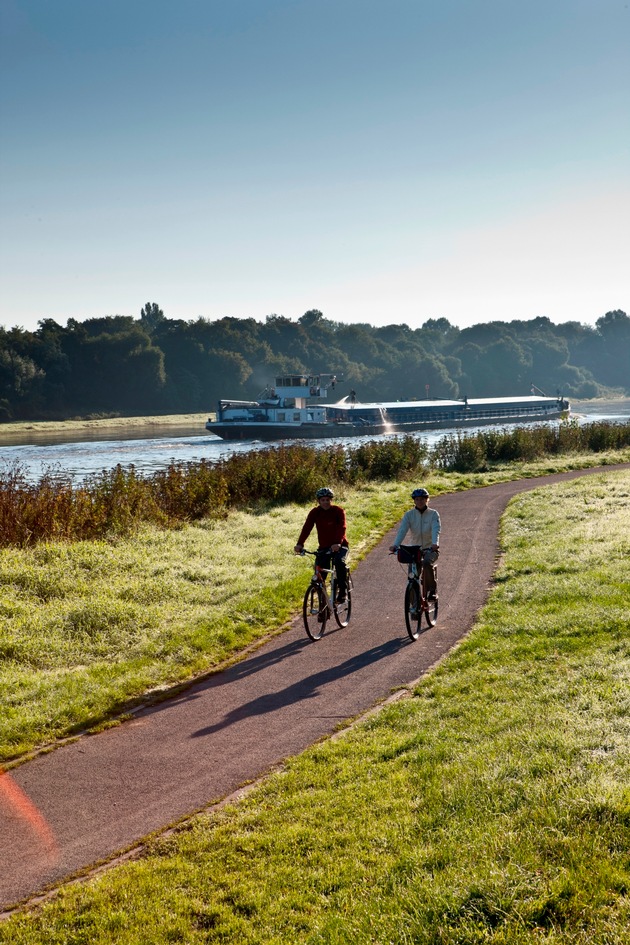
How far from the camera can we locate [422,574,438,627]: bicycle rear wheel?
12438 mm

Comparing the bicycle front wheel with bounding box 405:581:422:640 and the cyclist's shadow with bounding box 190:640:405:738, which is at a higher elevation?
the bicycle front wheel with bounding box 405:581:422:640

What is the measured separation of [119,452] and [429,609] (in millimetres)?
55205

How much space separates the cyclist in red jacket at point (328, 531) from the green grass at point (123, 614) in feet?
5.55

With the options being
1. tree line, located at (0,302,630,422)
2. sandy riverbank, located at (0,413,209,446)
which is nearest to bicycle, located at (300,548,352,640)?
sandy riverbank, located at (0,413,209,446)

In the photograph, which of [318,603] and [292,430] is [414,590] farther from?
[292,430]

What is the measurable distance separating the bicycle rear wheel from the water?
3367 centimetres

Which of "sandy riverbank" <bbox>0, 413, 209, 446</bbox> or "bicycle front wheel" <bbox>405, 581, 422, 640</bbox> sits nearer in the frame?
"bicycle front wheel" <bbox>405, 581, 422, 640</bbox>

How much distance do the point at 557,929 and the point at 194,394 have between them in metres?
129

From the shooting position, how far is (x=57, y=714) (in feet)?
30.9

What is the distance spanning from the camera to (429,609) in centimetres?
1285

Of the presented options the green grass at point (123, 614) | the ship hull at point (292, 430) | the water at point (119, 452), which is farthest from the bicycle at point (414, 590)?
the ship hull at point (292, 430)

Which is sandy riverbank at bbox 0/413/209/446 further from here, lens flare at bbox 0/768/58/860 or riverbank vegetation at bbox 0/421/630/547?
lens flare at bbox 0/768/58/860

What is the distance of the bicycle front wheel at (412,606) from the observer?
12070 millimetres

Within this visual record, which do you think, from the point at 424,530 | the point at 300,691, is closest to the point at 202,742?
the point at 300,691
